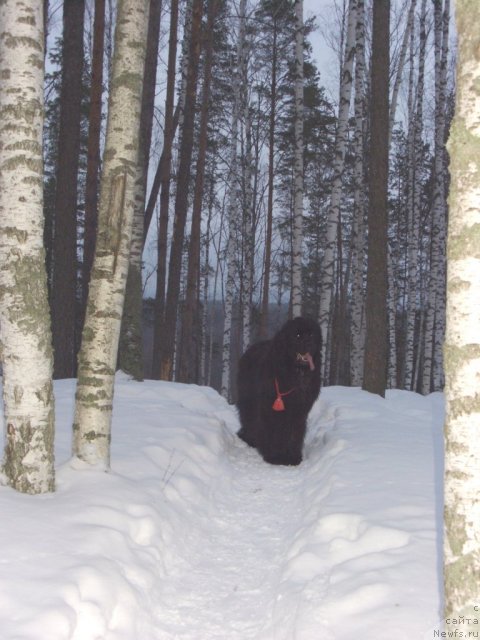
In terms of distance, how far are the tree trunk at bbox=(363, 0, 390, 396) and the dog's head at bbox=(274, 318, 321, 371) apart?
253 cm

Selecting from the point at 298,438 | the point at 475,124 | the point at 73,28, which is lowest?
the point at 298,438

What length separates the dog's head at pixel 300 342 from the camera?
18.5 ft

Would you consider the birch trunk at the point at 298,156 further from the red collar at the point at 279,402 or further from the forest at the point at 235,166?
the red collar at the point at 279,402

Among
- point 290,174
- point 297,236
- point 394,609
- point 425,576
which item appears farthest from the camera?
point 290,174

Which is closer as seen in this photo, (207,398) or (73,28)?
(207,398)

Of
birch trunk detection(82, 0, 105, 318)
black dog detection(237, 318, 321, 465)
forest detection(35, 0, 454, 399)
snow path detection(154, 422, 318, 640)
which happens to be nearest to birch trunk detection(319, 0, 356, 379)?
forest detection(35, 0, 454, 399)

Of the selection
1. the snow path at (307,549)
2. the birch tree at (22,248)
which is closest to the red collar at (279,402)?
the snow path at (307,549)

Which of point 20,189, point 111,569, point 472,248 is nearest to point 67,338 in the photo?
point 20,189

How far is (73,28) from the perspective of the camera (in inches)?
345

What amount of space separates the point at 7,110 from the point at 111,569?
264 cm

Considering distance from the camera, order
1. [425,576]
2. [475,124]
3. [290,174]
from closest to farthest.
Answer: [475,124] → [425,576] → [290,174]

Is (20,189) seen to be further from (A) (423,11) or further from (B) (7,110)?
(A) (423,11)

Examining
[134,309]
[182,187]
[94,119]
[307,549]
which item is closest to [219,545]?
[307,549]

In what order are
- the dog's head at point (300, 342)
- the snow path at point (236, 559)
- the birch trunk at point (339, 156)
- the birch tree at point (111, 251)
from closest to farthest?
the snow path at point (236, 559), the birch tree at point (111, 251), the dog's head at point (300, 342), the birch trunk at point (339, 156)
